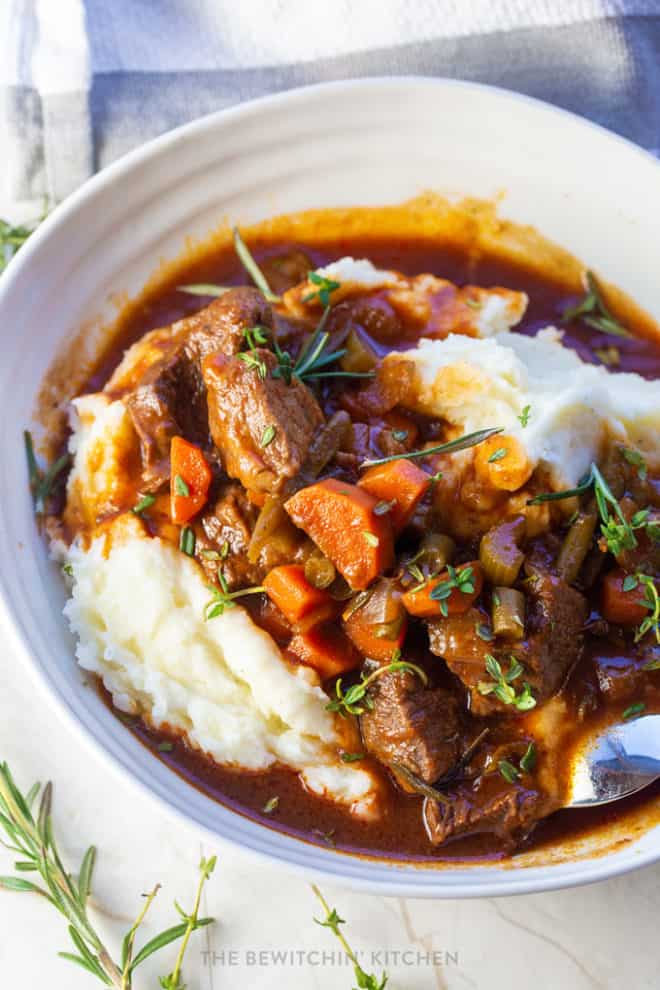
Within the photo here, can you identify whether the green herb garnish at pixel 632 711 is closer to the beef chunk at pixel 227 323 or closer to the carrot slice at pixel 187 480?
the carrot slice at pixel 187 480

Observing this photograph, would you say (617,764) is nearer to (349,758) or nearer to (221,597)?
(349,758)

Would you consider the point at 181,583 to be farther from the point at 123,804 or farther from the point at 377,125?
the point at 377,125

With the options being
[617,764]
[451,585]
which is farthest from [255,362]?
[617,764]

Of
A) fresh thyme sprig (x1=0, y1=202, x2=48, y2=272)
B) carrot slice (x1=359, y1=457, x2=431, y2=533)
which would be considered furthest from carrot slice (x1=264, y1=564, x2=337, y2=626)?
fresh thyme sprig (x1=0, y1=202, x2=48, y2=272)

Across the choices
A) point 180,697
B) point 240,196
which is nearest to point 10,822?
point 180,697

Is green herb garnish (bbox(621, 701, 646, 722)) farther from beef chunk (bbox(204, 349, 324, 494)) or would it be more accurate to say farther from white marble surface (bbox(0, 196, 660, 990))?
beef chunk (bbox(204, 349, 324, 494))

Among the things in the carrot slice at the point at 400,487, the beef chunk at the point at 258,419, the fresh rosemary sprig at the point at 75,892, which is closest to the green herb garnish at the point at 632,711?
the carrot slice at the point at 400,487
